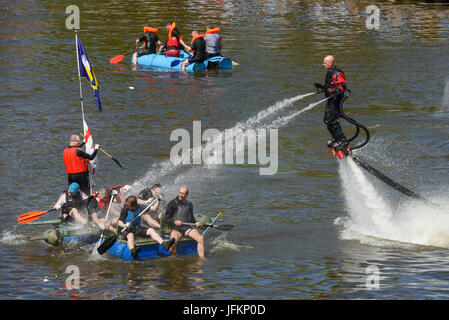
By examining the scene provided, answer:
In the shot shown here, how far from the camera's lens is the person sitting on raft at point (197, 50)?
40344mm

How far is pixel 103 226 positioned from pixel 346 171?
30.6 ft

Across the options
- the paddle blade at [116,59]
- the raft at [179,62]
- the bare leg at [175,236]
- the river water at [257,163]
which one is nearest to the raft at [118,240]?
the bare leg at [175,236]

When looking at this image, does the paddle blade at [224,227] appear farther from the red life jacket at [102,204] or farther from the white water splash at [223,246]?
the red life jacket at [102,204]

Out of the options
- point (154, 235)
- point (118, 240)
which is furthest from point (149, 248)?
point (118, 240)

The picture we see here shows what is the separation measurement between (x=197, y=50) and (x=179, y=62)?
1821 mm

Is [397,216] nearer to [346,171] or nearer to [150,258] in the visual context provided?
[346,171]

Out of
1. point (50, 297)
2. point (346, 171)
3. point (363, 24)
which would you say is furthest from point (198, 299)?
point (363, 24)

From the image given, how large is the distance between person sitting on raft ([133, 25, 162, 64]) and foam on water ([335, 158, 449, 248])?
1950cm

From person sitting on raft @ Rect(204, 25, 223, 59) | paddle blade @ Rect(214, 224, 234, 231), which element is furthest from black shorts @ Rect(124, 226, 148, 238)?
person sitting on raft @ Rect(204, 25, 223, 59)

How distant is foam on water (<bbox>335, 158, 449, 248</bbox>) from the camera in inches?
857

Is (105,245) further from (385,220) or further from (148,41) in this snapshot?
(148,41)

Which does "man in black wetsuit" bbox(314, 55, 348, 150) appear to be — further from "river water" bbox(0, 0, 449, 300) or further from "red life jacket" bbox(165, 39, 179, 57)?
"red life jacket" bbox(165, 39, 179, 57)

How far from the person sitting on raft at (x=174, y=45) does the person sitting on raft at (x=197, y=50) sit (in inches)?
28.5
